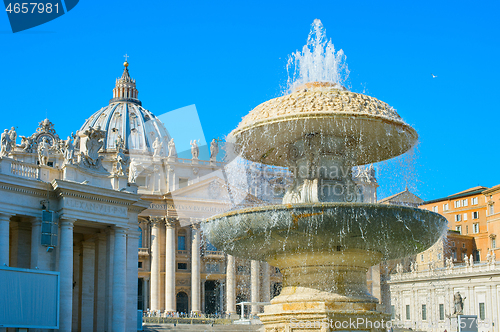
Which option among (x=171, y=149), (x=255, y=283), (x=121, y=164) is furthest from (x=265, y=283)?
(x=121, y=164)

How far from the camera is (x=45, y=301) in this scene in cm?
2527

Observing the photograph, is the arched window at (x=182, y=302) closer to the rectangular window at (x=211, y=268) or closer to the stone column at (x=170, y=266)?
the rectangular window at (x=211, y=268)

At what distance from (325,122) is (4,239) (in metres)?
17.8

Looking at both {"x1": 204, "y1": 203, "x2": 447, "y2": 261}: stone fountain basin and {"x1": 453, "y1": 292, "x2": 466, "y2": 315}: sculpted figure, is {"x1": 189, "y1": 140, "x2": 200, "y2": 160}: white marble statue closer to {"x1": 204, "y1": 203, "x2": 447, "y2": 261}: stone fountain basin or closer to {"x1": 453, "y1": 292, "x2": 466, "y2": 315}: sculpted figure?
{"x1": 453, "y1": 292, "x2": 466, "y2": 315}: sculpted figure

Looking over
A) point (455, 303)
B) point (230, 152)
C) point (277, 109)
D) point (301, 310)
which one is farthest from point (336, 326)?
point (455, 303)

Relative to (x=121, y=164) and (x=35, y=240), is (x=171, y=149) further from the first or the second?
(x=35, y=240)

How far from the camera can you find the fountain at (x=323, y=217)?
11.1 m

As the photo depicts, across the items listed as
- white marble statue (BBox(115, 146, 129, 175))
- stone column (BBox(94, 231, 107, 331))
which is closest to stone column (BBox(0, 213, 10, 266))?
stone column (BBox(94, 231, 107, 331))

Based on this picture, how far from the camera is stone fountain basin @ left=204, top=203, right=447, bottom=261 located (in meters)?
10.9

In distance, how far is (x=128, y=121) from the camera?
342ft

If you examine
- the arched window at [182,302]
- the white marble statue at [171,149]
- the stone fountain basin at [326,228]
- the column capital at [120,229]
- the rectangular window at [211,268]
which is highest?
the white marble statue at [171,149]

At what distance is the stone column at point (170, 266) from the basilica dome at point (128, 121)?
3114 cm

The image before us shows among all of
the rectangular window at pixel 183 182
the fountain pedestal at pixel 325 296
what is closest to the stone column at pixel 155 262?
the rectangular window at pixel 183 182

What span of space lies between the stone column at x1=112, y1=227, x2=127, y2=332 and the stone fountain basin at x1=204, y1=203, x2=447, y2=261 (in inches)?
690
